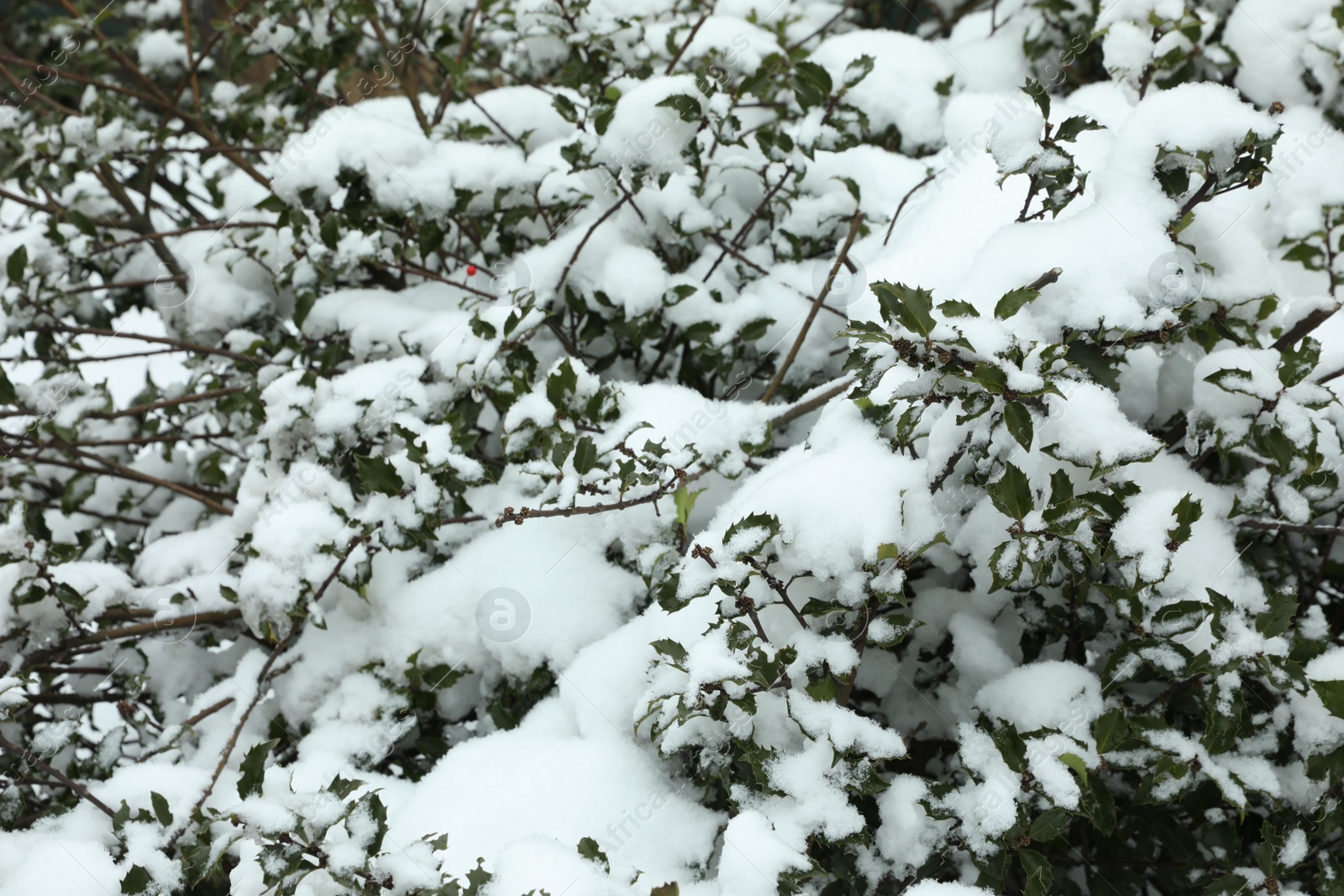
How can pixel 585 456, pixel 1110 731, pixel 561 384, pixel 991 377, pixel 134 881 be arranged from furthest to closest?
pixel 561 384, pixel 585 456, pixel 134 881, pixel 1110 731, pixel 991 377

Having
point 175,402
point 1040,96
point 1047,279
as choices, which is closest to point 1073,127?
point 1040,96

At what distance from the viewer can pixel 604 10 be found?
6.50ft

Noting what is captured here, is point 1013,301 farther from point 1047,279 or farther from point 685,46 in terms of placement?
point 685,46

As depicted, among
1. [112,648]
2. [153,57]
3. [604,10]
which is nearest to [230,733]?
[112,648]

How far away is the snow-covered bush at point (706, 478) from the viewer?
1081 mm

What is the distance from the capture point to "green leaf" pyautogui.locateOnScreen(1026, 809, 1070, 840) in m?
1.01

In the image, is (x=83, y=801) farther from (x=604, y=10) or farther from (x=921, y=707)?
(x=604, y=10)

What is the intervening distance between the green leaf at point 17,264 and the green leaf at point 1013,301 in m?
1.85

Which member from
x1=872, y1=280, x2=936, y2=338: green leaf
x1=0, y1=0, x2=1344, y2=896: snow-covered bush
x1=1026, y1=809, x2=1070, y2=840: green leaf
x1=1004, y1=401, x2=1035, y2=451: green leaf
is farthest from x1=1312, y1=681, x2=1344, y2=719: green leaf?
x1=872, y1=280, x2=936, y2=338: green leaf

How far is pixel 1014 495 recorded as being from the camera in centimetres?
103

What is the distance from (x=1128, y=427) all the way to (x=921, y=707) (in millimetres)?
555

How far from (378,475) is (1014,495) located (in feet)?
3.03

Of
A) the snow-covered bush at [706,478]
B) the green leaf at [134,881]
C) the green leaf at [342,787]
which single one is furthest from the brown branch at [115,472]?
the green leaf at [342,787]

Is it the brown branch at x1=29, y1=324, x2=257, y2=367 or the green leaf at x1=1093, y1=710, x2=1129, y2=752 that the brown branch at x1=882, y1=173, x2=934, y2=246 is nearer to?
the green leaf at x1=1093, y1=710, x2=1129, y2=752
